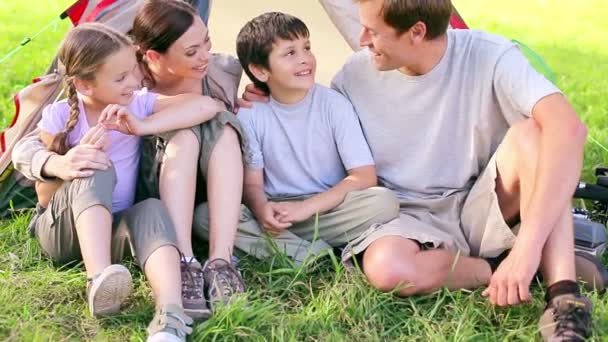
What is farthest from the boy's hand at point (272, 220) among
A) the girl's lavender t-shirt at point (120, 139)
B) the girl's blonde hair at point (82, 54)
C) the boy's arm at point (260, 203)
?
the girl's blonde hair at point (82, 54)

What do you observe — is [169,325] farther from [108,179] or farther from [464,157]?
[464,157]

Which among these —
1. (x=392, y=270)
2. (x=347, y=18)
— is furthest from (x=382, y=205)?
(x=347, y=18)

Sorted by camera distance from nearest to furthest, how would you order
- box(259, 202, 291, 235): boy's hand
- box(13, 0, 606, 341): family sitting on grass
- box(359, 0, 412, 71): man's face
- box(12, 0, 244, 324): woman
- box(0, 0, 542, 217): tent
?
box(13, 0, 606, 341): family sitting on grass, box(12, 0, 244, 324): woman, box(359, 0, 412, 71): man's face, box(259, 202, 291, 235): boy's hand, box(0, 0, 542, 217): tent

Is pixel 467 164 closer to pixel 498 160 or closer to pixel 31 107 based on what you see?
pixel 498 160

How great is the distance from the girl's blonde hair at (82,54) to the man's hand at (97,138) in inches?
3.6

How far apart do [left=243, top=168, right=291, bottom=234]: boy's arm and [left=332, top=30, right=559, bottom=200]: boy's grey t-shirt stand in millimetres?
379

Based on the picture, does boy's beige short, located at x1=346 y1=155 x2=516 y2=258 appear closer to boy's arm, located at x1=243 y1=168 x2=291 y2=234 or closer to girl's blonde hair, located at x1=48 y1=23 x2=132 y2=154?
boy's arm, located at x1=243 y1=168 x2=291 y2=234

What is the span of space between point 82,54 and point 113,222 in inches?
20.1

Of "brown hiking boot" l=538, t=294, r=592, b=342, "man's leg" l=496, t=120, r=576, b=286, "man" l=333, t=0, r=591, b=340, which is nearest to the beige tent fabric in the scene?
"man" l=333, t=0, r=591, b=340

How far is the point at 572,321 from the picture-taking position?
2420 millimetres

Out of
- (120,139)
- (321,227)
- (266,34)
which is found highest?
(266,34)

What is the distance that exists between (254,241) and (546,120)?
3.21 ft

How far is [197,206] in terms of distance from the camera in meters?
2.99

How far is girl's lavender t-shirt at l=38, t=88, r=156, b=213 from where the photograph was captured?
2.89m
